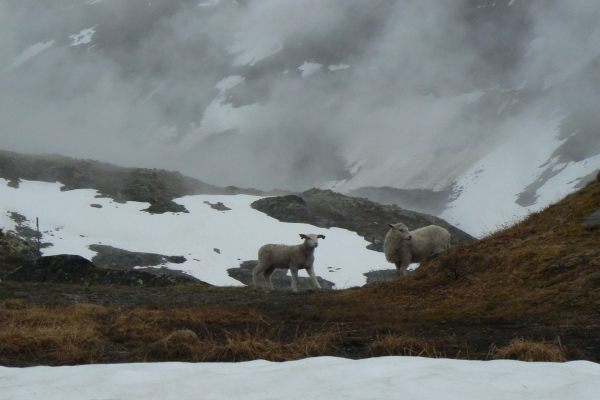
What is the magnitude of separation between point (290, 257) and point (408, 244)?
5472 mm

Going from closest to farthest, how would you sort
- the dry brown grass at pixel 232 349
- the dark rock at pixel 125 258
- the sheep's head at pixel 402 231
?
the dry brown grass at pixel 232 349 < the sheep's head at pixel 402 231 < the dark rock at pixel 125 258

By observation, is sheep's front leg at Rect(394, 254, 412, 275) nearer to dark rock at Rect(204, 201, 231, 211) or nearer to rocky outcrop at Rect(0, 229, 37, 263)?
rocky outcrop at Rect(0, 229, 37, 263)

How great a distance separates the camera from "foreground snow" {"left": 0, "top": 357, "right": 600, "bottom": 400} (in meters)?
4.43

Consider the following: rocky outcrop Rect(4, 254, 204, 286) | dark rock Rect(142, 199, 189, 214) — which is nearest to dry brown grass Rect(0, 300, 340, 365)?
rocky outcrop Rect(4, 254, 204, 286)

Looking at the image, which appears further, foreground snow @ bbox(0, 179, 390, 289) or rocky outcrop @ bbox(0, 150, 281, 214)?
rocky outcrop @ bbox(0, 150, 281, 214)

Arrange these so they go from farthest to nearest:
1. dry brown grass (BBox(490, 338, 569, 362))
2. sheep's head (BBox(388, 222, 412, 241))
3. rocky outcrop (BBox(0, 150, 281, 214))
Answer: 1. rocky outcrop (BBox(0, 150, 281, 214))
2. sheep's head (BBox(388, 222, 412, 241))
3. dry brown grass (BBox(490, 338, 569, 362))

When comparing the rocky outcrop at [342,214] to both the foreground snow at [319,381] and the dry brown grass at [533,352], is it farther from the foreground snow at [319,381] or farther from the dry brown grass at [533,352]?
the foreground snow at [319,381]

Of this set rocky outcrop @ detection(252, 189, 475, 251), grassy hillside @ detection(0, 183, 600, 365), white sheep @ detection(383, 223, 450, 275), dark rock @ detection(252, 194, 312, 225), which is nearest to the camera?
grassy hillside @ detection(0, 183, 600, 365)

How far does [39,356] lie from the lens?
7.07 meters

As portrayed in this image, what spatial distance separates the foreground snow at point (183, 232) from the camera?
228 ft

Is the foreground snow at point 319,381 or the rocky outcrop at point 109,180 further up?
the rocky outcrop at point 109,180

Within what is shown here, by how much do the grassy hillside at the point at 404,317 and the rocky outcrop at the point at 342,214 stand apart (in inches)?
2742

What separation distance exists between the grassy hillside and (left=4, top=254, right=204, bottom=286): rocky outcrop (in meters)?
8.95

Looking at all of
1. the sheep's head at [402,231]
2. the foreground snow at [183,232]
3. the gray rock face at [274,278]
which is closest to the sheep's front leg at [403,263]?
the sheep's head at [402,231]
